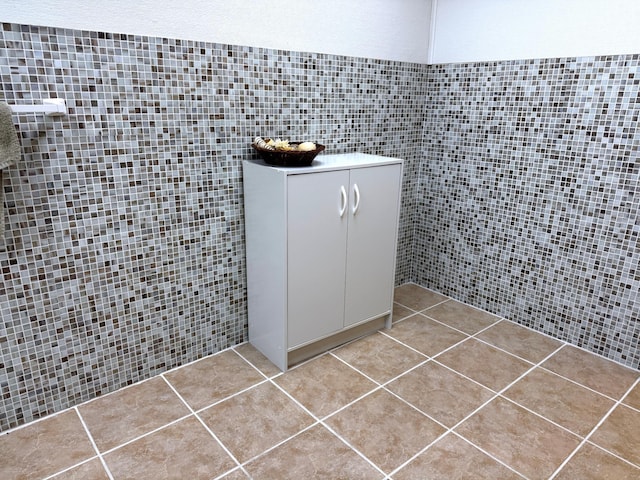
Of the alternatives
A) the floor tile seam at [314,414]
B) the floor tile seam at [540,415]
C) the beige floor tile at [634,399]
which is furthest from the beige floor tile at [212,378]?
the beige floor tile at [634,399]

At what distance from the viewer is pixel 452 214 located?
2957 millimetres

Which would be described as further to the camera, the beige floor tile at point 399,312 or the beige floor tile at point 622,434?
the beige floor tile at point 399,312

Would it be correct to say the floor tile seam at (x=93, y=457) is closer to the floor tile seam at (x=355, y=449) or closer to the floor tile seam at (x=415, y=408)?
the floor tile seam at (x=355, y=449)

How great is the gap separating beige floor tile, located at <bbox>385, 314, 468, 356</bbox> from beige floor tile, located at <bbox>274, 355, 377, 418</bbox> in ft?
1.42

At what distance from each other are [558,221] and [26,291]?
8.20 ft

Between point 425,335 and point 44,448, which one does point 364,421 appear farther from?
point 44,448

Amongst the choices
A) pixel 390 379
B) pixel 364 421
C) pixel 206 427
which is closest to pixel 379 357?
pixel 390 379

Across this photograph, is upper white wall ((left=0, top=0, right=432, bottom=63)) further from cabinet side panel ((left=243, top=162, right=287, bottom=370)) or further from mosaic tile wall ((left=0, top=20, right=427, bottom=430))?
cabinet side panel ((left=243, top=162, right=287, bottom=370))

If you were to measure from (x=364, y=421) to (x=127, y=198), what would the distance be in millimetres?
1335

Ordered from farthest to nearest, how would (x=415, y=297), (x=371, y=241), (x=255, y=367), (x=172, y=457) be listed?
(x=415, y=297) → (x=371, y=241) → (x=255, y=367) → (x=172, y=457)

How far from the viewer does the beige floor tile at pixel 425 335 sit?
2465 mm

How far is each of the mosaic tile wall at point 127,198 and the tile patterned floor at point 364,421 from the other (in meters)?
0.20

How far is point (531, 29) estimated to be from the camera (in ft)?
7.94

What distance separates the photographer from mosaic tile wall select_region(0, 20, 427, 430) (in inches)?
67.0
